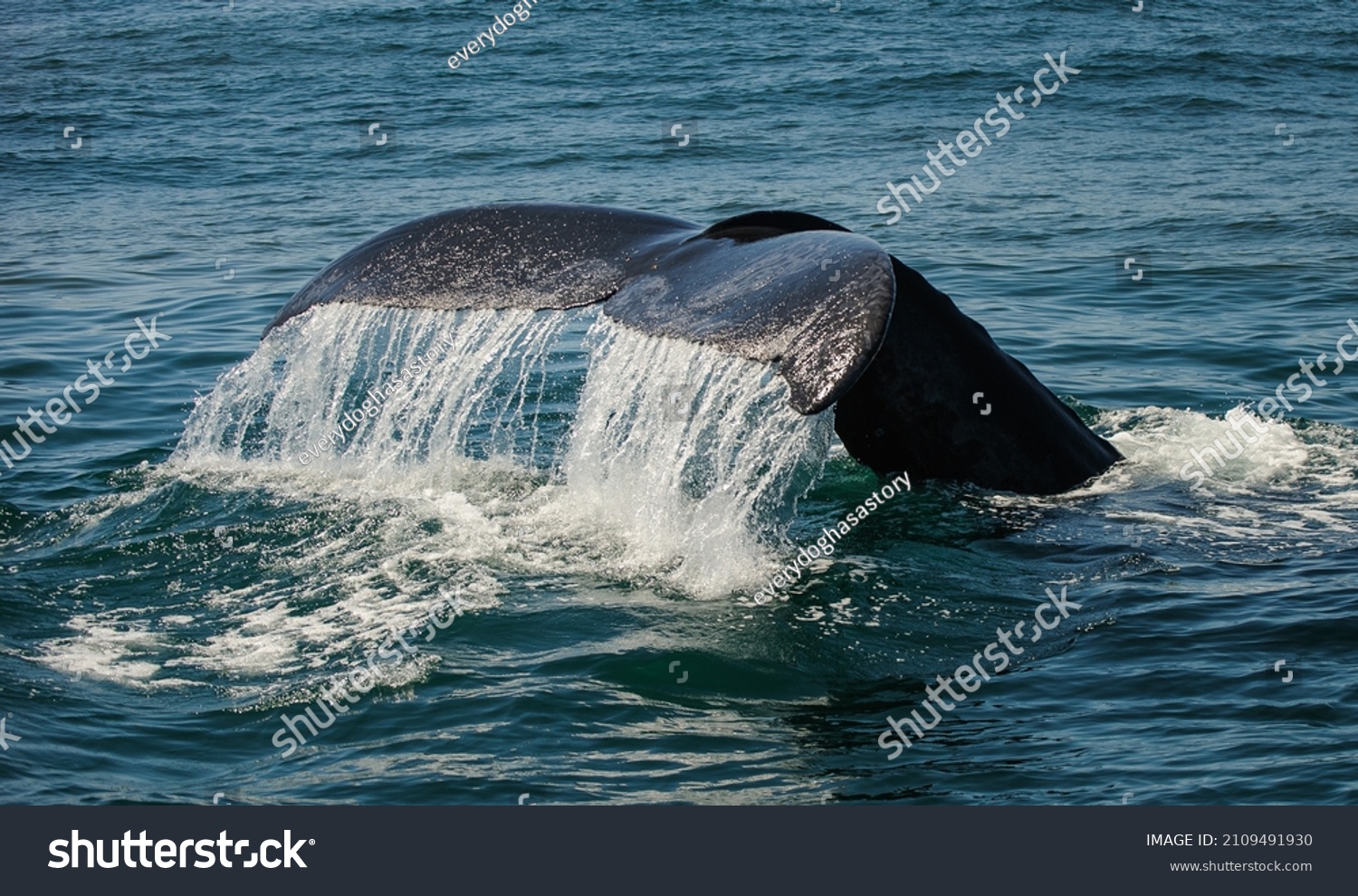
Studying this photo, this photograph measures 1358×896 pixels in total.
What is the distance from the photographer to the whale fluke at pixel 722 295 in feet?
17.0

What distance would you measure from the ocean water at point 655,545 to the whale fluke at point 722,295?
0.16m

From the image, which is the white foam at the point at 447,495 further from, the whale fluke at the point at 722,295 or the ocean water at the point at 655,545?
the whale fluke at the point at 722,295

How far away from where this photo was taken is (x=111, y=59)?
2619 centimetres

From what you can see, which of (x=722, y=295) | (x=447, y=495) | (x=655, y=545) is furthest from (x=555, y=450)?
(x=722, y=295)

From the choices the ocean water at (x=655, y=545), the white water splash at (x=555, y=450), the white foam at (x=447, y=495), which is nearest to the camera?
the ocean water at (x=655, y=545)

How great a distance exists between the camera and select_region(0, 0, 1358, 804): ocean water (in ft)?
16.0

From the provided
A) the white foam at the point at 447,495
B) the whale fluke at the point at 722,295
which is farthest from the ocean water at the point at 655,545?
the whale fluke at the point at 722,295

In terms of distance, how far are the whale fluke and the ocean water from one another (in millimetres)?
159

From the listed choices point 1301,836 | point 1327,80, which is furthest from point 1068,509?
point 1327,80

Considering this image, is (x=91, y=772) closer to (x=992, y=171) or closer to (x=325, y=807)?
(x=325, y=807)

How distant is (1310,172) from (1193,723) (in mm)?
13049

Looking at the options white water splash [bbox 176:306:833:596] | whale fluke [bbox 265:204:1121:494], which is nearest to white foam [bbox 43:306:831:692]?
white water splash [bbox 176:306:833:596]

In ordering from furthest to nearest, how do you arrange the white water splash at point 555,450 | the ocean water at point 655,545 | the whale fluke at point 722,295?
the white water splash at point 555,450, the whale fluke at point 722,295, the ocean water at point 655,545

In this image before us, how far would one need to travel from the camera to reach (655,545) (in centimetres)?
663
